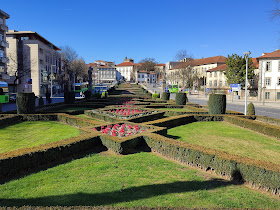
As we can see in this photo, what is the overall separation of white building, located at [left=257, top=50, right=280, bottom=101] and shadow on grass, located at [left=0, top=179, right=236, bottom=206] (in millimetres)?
45850

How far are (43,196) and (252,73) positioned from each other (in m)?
55.4

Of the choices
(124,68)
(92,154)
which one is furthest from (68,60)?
(124,68)

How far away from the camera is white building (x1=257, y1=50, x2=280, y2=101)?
43875mm

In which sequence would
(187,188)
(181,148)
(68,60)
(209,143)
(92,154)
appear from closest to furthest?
(187,188) → (181,148) → (92,154) → (209,143) → (68,60)

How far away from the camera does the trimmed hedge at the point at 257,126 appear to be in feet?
35.0

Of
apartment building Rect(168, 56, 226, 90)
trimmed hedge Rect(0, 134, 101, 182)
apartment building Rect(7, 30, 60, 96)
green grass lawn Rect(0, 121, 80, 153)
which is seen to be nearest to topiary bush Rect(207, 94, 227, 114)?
green grass lawn Rect(0, 121, 80, 153)

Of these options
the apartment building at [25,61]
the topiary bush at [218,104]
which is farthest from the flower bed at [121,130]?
the apartment building at [25,61]

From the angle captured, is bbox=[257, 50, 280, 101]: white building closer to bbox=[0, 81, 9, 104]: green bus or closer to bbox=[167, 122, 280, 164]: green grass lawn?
bbox=[167, 122, 280, 164]: green grass lawn

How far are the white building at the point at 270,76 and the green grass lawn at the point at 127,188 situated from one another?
1786 inches

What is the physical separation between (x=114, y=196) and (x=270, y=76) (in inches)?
1956

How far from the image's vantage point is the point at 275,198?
464 centimetres

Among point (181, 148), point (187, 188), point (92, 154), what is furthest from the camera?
point (92, 154)

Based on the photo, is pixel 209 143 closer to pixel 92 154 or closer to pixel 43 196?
pixel 92 154

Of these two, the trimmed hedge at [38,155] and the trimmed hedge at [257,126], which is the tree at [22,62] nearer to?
the trimmed hedge at [257,126]
